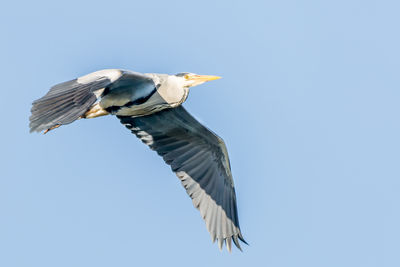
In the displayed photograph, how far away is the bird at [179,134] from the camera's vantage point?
8.66 meters

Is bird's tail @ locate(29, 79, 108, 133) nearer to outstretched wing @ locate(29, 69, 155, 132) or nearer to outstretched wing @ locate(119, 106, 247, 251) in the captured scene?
outstretched wing @ locate(29, 69, 155, 132)

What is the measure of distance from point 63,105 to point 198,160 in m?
2.51

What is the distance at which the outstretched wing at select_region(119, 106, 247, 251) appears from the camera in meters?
9.16

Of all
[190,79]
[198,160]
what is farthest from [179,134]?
[190,79]

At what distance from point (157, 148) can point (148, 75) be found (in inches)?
44.0

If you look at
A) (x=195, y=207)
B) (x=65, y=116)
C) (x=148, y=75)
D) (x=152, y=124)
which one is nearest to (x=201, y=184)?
(x=195, y=207)

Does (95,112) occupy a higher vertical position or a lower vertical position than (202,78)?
lower

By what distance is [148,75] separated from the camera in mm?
8664

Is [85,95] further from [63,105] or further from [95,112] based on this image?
[95,112]

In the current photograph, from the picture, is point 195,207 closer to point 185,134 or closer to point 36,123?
point 185,134

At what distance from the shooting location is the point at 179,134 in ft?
31.0

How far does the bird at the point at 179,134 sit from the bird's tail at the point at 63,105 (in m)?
0.36

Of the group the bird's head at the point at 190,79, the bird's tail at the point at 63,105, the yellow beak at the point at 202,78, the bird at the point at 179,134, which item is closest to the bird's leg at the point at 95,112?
the bird at the point at 179,134

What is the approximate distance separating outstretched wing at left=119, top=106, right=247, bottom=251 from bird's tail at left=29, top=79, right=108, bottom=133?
5.18 ft
